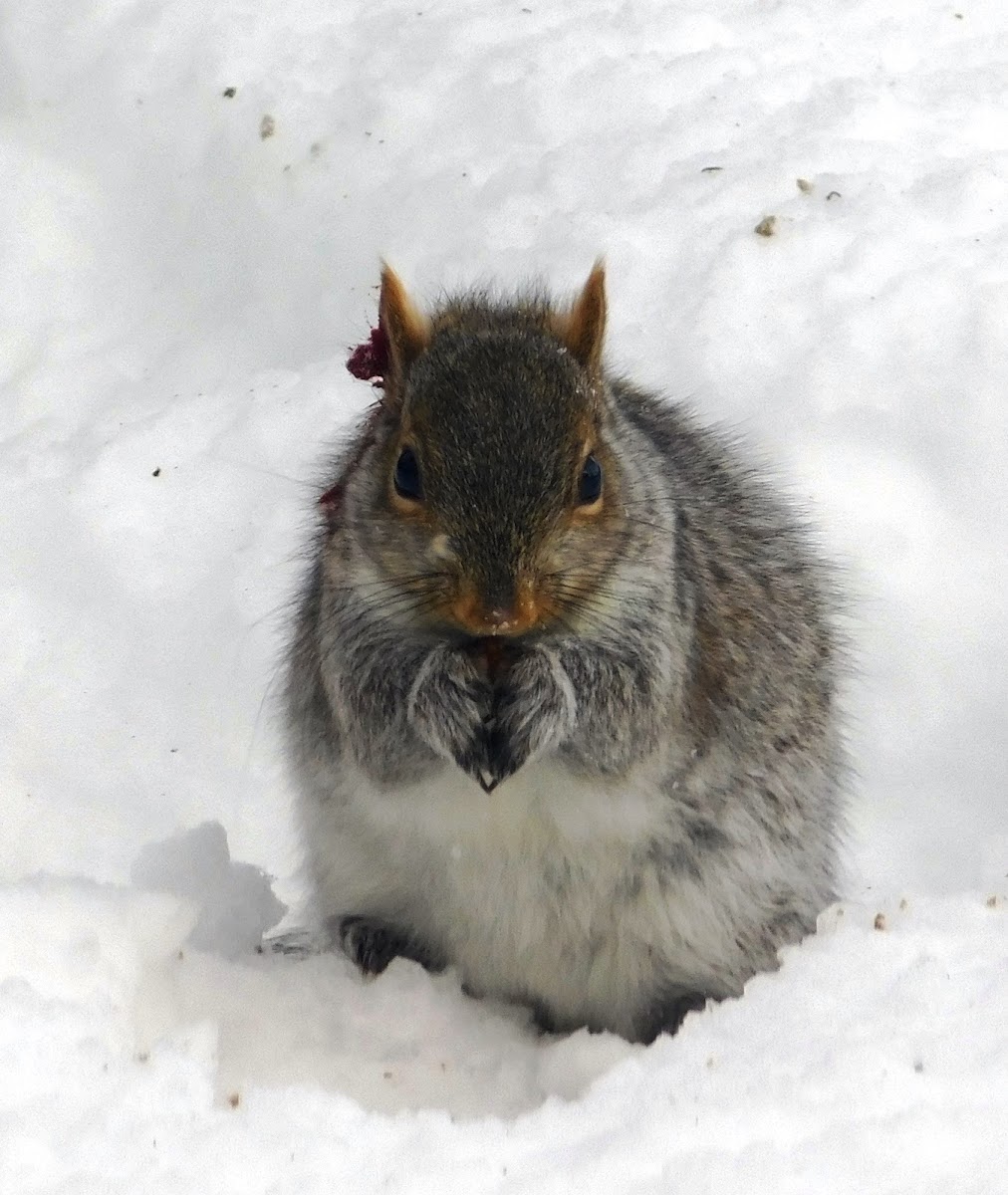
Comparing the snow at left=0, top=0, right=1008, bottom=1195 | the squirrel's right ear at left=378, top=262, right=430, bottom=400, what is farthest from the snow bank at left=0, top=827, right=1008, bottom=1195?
the squirrel's right ear at left=378, top=262, right=430, bottom=400

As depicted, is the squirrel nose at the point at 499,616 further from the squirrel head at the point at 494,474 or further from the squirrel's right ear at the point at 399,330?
the squirrel's right ear at the point at 399,330

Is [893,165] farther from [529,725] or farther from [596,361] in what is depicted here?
[529,725]

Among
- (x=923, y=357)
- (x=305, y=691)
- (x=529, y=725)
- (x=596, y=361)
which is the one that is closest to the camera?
(x=529, y=725)

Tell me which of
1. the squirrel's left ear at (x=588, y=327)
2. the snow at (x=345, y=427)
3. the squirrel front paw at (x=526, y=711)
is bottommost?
the snow at (x=345, y=427)

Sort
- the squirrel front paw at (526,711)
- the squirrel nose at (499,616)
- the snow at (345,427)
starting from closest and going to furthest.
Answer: the snow at (345,427) < the squirrel nose at (499,616) < the squirrel front paw at (526,711)

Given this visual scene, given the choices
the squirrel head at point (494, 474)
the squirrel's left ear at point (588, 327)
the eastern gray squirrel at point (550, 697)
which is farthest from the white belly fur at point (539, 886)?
the squirrel's left ear at point (588, 327)

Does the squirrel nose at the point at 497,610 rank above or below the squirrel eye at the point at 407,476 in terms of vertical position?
below

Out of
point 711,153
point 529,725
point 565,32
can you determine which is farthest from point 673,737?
point 565,32
